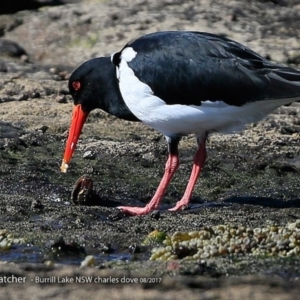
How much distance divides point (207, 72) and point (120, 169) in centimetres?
155

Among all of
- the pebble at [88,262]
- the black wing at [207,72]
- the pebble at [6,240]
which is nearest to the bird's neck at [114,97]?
the black wing at [207,72]

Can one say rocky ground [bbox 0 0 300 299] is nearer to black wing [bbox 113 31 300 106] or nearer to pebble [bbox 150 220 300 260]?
pebble [bbox 150 220 300 260]

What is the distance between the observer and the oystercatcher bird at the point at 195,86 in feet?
22.9

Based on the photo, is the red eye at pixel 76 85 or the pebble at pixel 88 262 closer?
the pebble at pixel 88 262

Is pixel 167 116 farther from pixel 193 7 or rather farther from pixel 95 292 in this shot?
pixel 193 7

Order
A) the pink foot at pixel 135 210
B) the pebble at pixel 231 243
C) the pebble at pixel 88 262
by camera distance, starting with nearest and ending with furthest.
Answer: the pebble at pixel 88 262, the pebble at pixel 231 243, the pink foot at pixel 135 210

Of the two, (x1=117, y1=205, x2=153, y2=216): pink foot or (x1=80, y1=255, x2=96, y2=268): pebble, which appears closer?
(x1=80, y1=255, x2=96, y2=268): pebble

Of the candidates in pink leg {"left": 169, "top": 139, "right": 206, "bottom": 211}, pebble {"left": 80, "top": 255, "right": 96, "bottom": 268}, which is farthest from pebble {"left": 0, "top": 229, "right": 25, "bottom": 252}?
pink leg {"left": 169, "top": 139, "right": 206, "bottom": 211}

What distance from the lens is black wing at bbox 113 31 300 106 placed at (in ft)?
22.8

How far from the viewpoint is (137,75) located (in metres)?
7.14

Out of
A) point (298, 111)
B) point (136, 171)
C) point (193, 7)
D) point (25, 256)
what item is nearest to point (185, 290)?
point (25, 256)

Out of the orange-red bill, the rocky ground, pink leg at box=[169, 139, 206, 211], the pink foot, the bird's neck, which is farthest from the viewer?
the orange-red bill

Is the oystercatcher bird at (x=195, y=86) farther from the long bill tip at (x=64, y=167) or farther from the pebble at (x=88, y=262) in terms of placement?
the pebble at (x=88, y=262)

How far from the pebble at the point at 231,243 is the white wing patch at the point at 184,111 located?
1.57 m
